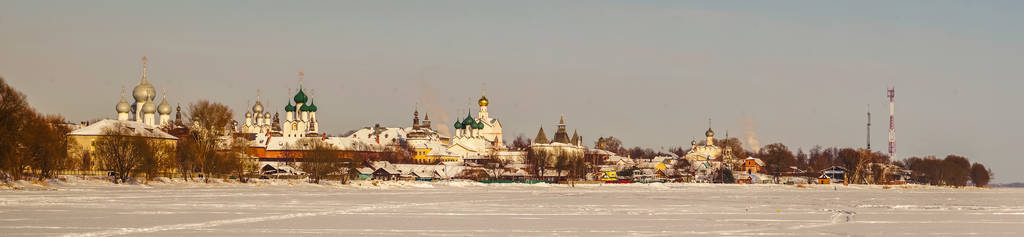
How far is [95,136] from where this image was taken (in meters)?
121

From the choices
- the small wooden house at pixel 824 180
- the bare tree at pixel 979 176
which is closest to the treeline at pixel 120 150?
the small wooden house at pixel 824 180

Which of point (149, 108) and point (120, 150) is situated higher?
point (149, 108)

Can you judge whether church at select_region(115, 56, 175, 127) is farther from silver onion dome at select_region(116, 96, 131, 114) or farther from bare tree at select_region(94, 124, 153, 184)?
bare tree at select_region(94, 124, 153, 184)

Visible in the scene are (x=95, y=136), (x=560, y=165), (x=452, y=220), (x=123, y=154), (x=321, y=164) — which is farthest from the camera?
(x=560, y=165)

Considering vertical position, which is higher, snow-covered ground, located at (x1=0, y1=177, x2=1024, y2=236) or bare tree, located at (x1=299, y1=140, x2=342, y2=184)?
bare tree, located at (x1=299, y1=140, x2=342, y2=184)

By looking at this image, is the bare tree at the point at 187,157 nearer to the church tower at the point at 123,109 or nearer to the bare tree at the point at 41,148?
the bare tree at the point at 41,148

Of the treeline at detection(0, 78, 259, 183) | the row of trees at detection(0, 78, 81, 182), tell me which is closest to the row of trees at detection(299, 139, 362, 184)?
the treeline at detection(0, 78, 259, 183)

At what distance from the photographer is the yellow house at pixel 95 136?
104 meters

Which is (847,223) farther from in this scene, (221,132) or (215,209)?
(221,132)

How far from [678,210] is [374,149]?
158872mm

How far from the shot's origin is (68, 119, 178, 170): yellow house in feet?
340

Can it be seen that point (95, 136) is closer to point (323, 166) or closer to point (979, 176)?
point (323, 166)

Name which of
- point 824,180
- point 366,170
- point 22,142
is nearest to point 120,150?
point 22,142

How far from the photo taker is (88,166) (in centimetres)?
9888
